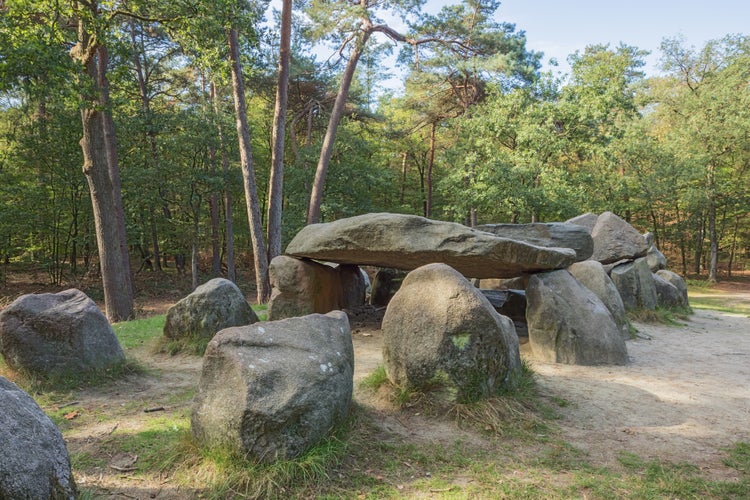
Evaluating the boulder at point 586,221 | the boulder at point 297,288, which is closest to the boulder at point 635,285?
the boulder at point 586,221

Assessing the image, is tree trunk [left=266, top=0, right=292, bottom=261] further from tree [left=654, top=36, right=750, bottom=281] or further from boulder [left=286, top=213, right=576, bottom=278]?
tree [left=654, top=36, right=750, bottom=281]

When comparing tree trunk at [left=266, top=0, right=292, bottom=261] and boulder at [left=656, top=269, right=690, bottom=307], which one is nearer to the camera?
boulder at [left=656, top=269, right=690, bottom=307]

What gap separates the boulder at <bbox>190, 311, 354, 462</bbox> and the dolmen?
3.67 feet

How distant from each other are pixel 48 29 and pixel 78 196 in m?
8.95

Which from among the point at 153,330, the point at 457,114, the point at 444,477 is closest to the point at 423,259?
the point at 444,477

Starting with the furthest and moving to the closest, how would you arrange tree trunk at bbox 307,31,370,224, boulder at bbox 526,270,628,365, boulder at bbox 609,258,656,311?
1. tree trunk at bbox 307,31,370,224
2. boulder at bbox 609,258,656,311
3. boulder at bbox 526,270,628,365

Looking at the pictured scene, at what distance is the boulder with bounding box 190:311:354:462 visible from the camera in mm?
2896

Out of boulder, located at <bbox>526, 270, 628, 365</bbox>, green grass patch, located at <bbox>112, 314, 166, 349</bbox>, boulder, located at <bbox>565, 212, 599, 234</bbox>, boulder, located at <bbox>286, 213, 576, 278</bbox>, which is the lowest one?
green grass patch, located at <bbox>112, 314, 166, 349</bbox>

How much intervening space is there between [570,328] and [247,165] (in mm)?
8755

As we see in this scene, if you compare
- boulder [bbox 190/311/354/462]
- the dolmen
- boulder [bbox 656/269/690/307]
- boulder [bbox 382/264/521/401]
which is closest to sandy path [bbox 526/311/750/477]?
the dolmen

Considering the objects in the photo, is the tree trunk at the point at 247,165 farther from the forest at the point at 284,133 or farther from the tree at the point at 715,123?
the tree at the point at 715,123

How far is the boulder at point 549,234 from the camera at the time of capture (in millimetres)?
8367

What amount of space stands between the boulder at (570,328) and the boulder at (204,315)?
13.8 feet

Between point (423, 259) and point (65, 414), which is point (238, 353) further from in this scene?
point (423, 259)
